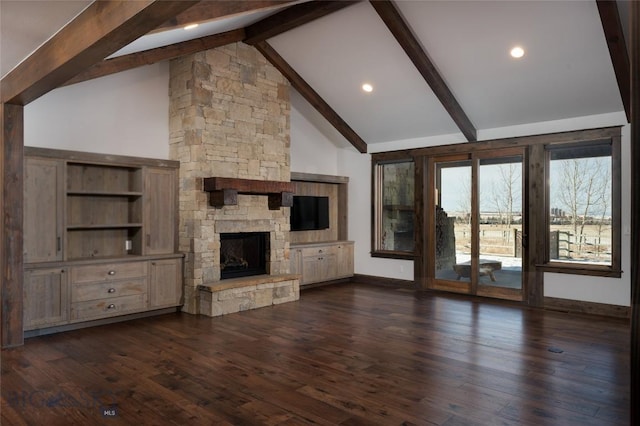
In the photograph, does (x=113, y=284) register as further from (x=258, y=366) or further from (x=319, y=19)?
(x=319, y=19)

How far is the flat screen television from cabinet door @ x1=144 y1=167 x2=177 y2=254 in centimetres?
245

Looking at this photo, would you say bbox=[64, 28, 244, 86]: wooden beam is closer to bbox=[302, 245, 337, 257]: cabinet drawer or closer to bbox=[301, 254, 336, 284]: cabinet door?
bbox=[302, 245, 337, 257]: cabinet drawer

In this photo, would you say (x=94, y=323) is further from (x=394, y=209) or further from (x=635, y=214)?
(x=635, y=214)

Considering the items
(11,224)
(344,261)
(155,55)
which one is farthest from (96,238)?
(344,261)

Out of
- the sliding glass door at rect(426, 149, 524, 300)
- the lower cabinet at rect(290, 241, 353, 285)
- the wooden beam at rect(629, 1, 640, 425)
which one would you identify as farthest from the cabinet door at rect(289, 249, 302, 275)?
the wooden beam at rect(629, 1, 640, 425)

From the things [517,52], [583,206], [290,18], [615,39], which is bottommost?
[583,206]

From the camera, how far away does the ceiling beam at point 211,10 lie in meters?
3.95

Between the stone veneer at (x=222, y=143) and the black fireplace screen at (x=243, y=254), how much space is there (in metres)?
0.16

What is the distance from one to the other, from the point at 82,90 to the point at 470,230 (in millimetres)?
6088

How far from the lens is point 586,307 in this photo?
20.8ft

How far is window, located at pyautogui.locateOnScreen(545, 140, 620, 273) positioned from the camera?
620 centimetres

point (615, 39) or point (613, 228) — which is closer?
point (615, 39)

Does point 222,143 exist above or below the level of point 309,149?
below

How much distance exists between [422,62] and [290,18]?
189 cm
